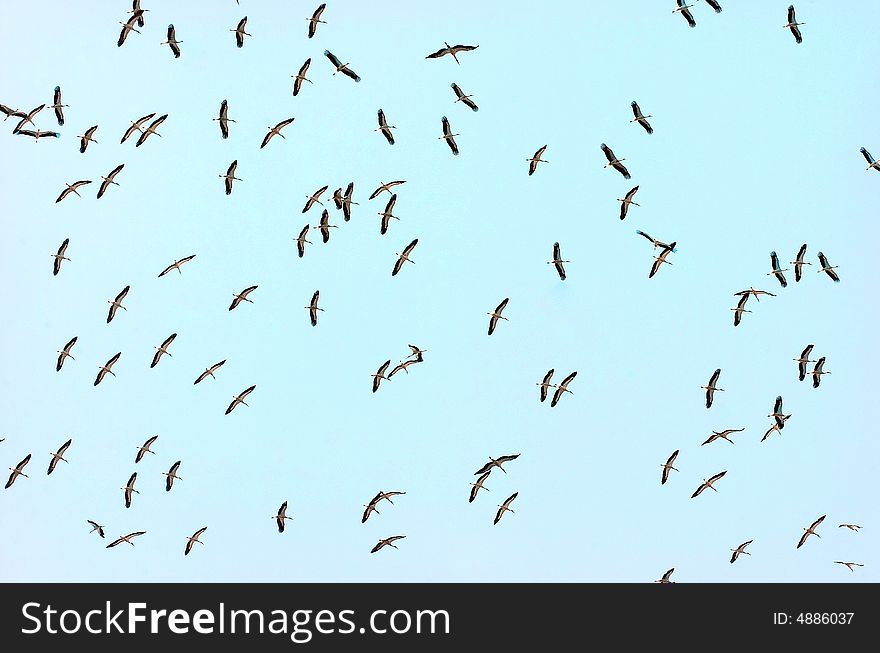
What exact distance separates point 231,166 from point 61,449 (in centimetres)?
1110

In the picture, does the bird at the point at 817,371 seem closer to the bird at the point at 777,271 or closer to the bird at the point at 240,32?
the bird at the point at 777,271

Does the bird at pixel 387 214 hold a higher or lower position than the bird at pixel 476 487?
higher

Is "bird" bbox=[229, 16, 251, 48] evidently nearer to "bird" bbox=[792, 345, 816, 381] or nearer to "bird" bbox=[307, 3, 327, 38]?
"bird" bbox=[307, 3, 327, 38]

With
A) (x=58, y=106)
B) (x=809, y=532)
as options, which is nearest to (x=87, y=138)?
(x=58, y=106)

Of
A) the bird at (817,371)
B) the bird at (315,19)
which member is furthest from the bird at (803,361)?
the bird at (315,19)

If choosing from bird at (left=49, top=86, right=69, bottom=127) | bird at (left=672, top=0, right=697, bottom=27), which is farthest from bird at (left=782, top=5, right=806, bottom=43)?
bird at (left=49, top=86, right=69, bottom=127)

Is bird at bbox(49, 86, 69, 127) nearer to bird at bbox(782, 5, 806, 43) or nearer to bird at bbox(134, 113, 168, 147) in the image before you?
A: bird at bbox(134, 113, 168, 147)

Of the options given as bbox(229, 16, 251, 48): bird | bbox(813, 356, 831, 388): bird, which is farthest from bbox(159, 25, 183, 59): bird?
bbox(813, 356, 831, 388): bird

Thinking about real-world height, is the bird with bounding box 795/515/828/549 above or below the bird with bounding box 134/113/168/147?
below

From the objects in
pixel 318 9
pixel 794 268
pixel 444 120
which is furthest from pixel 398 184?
pixel 794 268

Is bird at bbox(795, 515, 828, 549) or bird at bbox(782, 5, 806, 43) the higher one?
bird at bbox(782, 5, 806, 43)

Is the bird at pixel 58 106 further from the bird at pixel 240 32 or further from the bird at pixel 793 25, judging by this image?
the bird at pixel 793 25

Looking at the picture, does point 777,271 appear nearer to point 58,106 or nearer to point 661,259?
point 661,259

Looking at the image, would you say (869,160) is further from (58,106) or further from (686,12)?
(58,106)
